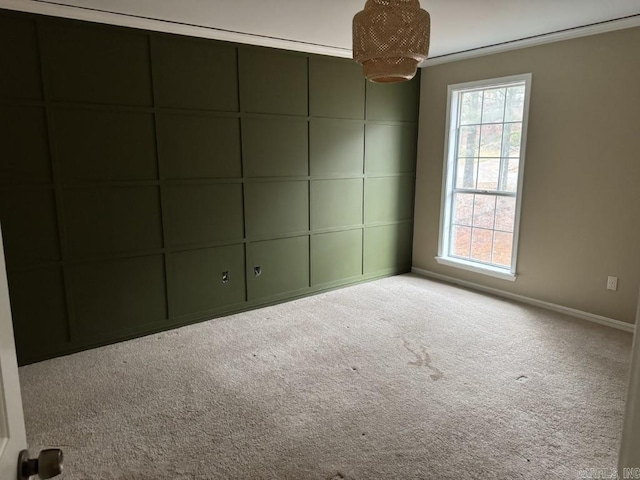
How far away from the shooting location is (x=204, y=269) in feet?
12.7

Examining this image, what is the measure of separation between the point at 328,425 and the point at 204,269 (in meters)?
1.97

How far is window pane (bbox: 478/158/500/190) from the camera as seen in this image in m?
4.50

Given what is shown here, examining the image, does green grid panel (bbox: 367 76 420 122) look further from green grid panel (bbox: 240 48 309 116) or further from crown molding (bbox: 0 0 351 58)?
green grid panel (bbox: 240 48 309 116)

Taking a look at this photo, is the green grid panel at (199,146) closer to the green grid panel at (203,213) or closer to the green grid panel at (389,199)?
the green grid panel at (203,213)

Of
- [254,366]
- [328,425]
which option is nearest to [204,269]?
[254,366]

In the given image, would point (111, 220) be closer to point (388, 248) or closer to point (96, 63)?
point (96, 63)

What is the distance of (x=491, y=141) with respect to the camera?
450 centimetres

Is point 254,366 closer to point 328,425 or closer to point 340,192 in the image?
point 328,425

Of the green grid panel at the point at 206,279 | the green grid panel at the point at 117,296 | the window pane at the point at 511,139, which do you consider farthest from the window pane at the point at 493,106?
the green grid panel at the point at 117,296

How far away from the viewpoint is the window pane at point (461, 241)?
16.1ft

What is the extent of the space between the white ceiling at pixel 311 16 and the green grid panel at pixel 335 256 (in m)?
1.96

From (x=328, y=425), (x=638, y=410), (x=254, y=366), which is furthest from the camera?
(x=254, y=366)

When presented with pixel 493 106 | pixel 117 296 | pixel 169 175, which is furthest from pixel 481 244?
pixel 117 296

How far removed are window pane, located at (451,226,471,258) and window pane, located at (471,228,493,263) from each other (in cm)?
6
